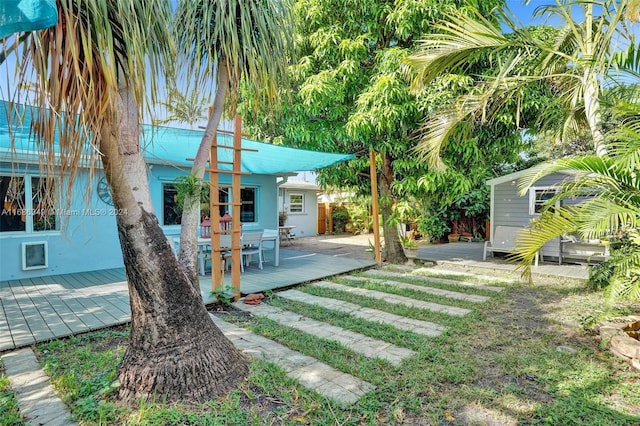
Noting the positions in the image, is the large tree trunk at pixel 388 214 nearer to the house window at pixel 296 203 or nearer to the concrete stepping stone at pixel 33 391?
the concrete stepping stone at pixel 33 391

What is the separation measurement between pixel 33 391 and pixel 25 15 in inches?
119

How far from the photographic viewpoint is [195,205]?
3.69m

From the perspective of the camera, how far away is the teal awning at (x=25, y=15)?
1.44 meters

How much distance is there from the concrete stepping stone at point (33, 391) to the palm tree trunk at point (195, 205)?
4.60 feet

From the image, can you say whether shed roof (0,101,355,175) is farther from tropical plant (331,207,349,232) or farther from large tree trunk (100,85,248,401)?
tropical plant (331,207,349,232)

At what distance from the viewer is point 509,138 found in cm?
780

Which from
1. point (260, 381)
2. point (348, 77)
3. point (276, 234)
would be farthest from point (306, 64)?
point (260, 381)

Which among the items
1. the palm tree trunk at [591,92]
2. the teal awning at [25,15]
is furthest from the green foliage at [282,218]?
the teal awning at [25,15]

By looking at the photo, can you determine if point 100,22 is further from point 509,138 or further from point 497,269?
point 497,269

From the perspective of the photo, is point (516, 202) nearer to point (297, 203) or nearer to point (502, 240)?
point (502, 240)

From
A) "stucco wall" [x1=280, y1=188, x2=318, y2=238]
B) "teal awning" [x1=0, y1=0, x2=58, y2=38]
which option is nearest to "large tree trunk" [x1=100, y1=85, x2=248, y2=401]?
"teal awning" [x1=0, y1=0, x2=58, y2=38]

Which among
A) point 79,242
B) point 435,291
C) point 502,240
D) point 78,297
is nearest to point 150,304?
point 78,297

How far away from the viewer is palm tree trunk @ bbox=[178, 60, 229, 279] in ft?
11.6

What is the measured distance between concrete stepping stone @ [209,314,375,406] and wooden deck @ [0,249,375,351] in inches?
67.5
